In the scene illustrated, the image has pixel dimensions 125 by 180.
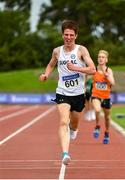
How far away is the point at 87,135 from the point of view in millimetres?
19938

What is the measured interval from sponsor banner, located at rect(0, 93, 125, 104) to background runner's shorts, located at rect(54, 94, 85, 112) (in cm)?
4749

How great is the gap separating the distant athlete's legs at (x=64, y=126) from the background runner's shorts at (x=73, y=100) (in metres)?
0.08

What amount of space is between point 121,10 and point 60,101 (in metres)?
77.6

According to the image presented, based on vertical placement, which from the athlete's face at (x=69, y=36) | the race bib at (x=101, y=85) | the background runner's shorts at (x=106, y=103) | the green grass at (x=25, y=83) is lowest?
the green grass at (x=25, y=83)

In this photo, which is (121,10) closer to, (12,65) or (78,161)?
(12,65)

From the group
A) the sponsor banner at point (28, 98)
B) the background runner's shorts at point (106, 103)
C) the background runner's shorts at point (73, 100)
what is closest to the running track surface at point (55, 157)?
the background runner's shorts at point (106, 103)

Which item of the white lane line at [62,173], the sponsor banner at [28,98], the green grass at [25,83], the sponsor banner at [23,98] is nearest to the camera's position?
the white lane line at [62,173]

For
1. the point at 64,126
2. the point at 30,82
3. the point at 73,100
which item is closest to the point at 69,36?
the point at 73,100

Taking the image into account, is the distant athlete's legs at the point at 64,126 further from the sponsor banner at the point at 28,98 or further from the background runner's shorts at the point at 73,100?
the sponsor banner at the point at 28,98

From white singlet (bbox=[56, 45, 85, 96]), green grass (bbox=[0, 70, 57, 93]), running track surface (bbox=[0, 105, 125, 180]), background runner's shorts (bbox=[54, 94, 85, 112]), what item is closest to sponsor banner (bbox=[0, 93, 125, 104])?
green grass (bbox=[0, 70, 57, 93])

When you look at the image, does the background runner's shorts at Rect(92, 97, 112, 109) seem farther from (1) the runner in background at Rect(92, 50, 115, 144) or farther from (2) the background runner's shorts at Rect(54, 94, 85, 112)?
(2) the background runner's shorts at Rect(54, 94, 85, 112)

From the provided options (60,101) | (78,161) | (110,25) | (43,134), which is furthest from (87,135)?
(110,25)

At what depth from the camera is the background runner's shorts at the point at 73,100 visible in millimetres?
11727

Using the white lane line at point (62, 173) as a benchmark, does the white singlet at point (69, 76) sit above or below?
above
